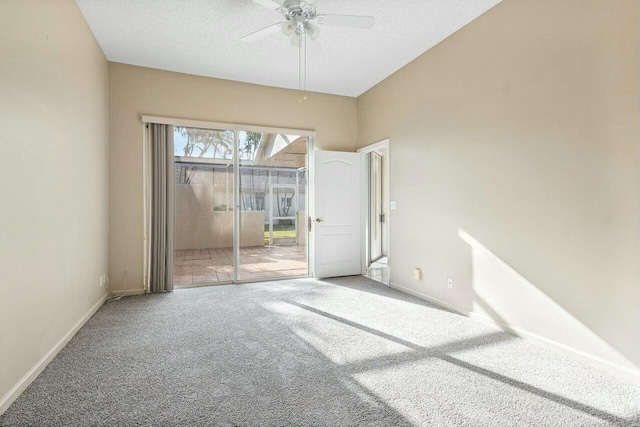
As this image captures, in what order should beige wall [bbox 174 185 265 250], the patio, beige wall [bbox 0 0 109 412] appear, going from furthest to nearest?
the patio, beige wall [bbox 174 185 265 250], beige wall [bbox 0 0 109 412]

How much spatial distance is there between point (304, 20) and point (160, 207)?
2993 millimetres

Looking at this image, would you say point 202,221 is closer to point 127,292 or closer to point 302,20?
point 127,292

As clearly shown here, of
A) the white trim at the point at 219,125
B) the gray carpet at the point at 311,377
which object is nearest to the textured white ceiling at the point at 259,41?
the white trim at the point at 219,125

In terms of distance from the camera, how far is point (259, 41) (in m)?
3.67

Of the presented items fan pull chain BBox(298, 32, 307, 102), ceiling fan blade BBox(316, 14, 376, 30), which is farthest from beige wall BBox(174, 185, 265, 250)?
ceiling fan blade BBox(316, 14, 376, 30)

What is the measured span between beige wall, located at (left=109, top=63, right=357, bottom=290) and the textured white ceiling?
163 mm

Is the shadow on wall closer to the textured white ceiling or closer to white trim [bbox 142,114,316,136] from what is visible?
the textured white ceiling

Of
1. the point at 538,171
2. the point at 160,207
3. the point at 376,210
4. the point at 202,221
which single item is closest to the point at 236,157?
the point at 202,221

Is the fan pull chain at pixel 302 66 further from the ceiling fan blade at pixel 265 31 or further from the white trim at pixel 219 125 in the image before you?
the white trim at pixel 219 125

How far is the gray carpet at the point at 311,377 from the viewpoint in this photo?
5.72ft

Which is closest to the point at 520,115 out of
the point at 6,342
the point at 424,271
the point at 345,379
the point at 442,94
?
the point at 442,94

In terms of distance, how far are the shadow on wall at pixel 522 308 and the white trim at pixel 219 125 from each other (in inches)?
115

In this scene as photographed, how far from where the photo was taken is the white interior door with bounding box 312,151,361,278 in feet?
16.7

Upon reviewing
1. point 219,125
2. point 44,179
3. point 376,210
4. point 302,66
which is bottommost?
point 376,210
